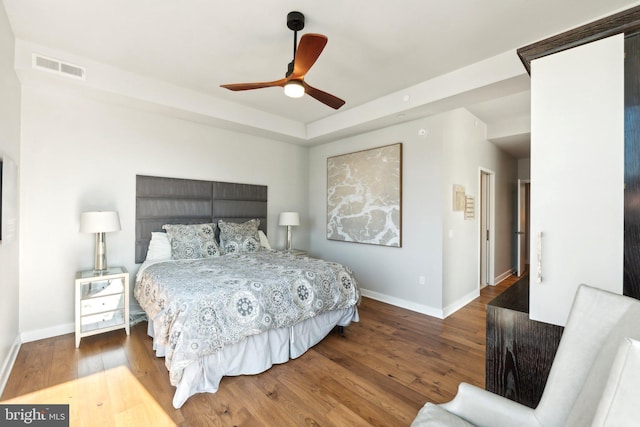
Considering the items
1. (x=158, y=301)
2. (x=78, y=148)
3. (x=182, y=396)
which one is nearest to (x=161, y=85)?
(x=78, y=148)

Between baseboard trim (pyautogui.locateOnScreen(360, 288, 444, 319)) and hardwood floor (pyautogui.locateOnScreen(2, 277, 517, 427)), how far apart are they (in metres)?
0.52

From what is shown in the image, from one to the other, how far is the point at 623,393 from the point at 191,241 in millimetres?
3650

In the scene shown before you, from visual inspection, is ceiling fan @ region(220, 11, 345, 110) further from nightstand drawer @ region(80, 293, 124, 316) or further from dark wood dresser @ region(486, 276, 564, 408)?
nightstand drawer @ region(80, 293, 124, 316)

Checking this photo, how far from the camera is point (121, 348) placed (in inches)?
106

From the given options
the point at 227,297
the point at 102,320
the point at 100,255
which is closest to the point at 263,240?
the point at 100,255

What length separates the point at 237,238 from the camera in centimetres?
388

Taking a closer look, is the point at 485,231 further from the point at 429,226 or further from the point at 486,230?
the point at 429,226

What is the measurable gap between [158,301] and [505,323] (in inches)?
98.7

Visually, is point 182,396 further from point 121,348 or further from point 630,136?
point 630,136

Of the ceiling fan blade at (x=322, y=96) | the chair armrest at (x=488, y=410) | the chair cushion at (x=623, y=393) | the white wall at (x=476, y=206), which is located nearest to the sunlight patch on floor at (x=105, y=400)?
the chair armrest at (x=488, y=410)

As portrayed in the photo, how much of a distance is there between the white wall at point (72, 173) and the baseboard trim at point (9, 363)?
0.22m

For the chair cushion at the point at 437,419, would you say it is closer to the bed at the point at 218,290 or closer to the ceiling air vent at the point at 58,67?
the bed at the point at 218,290

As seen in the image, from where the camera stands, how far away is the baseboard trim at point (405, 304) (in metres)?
3.62

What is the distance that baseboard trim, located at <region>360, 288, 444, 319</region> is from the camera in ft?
11.9
